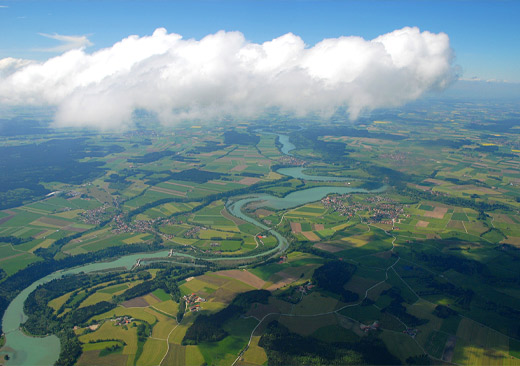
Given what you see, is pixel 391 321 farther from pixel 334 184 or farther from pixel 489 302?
pixel 334 184

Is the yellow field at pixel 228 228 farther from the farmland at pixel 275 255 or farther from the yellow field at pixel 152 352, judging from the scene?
the yellow field at pixel 152 352

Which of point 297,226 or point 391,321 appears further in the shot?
point 297,226

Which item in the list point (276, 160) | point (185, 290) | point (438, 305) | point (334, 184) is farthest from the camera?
point (276, 160)

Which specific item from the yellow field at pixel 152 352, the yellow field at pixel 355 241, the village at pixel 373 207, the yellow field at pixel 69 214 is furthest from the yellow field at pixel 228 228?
the yellow field at pixel 152 352

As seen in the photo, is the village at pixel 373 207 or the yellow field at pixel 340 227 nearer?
the yellow field at pixel 340 227

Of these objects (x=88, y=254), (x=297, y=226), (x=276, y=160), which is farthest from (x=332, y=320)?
(x=276, y=160)

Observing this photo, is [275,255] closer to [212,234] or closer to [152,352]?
[212,234]

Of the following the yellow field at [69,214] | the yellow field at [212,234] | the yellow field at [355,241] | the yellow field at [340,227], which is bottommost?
A: the yellow field at [340,227]
